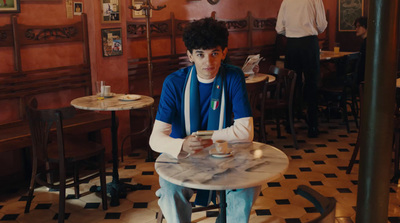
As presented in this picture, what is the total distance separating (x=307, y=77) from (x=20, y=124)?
361 cm

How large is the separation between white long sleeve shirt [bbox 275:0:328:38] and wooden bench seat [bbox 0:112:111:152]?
276 cm

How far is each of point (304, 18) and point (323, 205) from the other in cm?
479

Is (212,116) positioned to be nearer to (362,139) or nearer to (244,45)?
(362,139)

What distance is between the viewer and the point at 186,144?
8.05ft

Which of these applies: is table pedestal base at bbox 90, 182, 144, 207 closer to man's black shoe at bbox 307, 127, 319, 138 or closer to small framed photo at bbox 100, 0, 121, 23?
small framed photo at bbox 100, 0, 121, 23

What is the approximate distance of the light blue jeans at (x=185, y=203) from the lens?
2639 mm

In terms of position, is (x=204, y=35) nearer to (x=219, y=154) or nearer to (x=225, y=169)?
(x=219, y=154)

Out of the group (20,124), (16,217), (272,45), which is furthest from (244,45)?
(16,217)

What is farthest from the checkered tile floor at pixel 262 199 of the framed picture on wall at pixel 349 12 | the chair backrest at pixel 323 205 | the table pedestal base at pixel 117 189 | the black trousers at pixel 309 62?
the framed picture on wall at pixel 349 12

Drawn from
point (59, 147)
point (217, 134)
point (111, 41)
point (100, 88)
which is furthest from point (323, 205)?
point (111, 41)

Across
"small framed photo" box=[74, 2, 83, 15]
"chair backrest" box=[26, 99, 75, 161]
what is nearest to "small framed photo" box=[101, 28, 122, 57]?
"small framed photo" box=[74, 2, 83, 15]

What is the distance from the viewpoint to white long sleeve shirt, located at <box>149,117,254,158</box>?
2.56 metres

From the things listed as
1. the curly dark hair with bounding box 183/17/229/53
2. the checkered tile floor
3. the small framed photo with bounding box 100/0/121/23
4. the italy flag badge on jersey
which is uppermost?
the small framed photo with bounding box 100/0/121/23

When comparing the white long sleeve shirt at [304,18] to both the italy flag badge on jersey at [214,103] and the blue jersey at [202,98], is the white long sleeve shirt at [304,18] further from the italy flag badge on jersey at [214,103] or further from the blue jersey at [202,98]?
the italy flag badge on jersey at [214,103]
